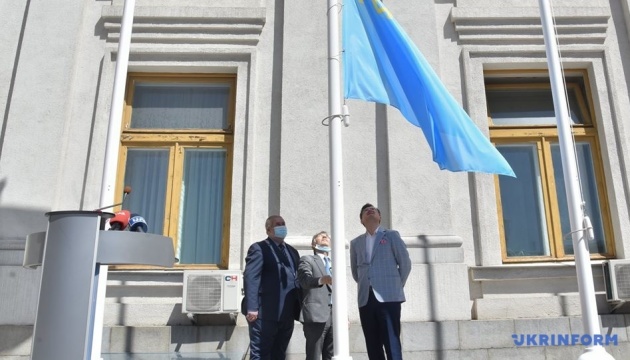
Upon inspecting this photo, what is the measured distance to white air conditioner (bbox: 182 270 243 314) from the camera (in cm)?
762

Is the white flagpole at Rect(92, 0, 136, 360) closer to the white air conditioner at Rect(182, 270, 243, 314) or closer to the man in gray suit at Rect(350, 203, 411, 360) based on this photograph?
the white air conditioner at Rect(182, 270, 243, 314)

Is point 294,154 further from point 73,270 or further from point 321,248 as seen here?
point 73,270

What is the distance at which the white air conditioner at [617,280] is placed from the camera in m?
7.83

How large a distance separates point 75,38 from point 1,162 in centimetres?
212

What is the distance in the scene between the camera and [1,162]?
8.67 metres

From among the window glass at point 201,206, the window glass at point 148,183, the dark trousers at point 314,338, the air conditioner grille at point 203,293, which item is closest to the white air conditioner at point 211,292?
the air conditioner grille at point 203,293

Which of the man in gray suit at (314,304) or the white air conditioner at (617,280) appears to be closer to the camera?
the man in gray suit at (314,304)

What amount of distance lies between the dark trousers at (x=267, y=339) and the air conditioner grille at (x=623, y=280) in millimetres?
4391

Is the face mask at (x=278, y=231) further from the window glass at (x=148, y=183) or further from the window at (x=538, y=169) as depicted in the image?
the window at (x=538, y=169)

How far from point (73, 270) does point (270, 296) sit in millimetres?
3125

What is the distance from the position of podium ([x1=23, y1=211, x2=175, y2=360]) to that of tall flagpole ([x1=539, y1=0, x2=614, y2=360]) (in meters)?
4.60

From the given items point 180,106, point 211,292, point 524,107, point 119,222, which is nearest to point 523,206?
point 524,107

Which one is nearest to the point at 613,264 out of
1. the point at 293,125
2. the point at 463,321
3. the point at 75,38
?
the point at 463,321
